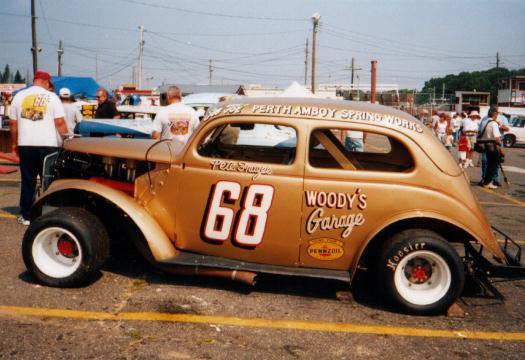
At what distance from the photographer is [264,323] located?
4.03 meters

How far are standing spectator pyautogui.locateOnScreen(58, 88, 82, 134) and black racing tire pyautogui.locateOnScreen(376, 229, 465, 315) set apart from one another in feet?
21.2

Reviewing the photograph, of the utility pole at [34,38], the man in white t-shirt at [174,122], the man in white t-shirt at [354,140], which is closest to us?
the man in white t-shirt at [354,140]

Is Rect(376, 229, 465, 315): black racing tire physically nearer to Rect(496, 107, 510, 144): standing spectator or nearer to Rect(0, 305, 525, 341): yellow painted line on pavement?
Rect(0, 305, 525, 341): yellow painted line on pavement

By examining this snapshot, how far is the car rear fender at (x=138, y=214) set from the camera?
175 inches

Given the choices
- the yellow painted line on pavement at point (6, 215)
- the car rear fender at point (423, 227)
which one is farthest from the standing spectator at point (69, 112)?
the car rear fender at point (423, 227)

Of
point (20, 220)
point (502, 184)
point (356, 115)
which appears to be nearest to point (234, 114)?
point (356, 115)

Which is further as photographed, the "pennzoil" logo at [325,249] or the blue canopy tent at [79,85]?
the blue canopy tent at [79,85]

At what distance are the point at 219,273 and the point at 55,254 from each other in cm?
156

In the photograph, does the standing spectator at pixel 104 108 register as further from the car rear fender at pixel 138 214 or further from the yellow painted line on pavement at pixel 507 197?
the yellow painted line on pavement at pixel 507 197

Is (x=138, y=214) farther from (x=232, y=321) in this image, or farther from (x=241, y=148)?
(x=241, y=148)

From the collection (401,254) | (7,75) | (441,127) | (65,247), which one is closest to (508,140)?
(441,127)

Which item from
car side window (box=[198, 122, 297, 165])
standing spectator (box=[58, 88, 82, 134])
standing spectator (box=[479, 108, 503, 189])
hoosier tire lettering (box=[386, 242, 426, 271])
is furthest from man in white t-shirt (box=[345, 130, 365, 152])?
standing spectator (box=[479, 108, 503, 189])

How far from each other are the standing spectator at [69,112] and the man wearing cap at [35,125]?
2.48 meters

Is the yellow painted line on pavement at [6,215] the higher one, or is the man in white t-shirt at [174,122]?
the man in white t-shirt at [174,122]
